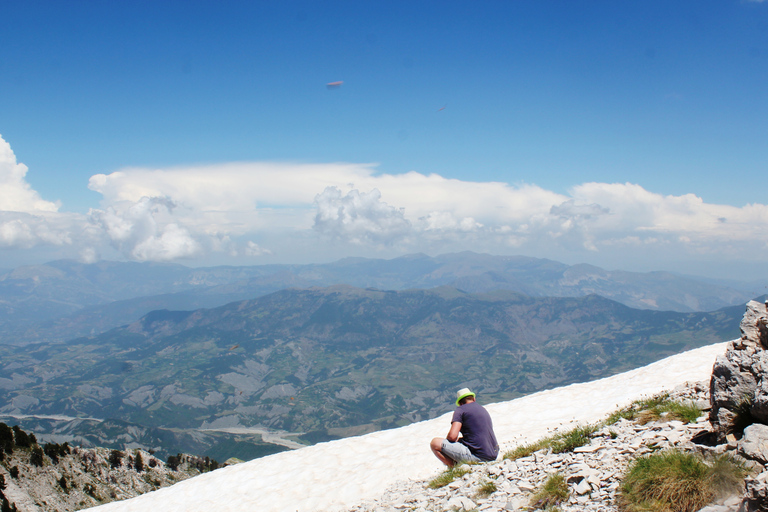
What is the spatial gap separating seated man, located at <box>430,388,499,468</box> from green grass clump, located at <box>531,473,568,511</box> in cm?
414

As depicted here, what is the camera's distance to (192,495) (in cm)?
2530

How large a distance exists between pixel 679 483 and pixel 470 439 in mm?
7403

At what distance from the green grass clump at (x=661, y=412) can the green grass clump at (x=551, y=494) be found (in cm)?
462

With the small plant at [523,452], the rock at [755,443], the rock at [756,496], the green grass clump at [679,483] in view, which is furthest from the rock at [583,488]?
the small plant at [523,452]

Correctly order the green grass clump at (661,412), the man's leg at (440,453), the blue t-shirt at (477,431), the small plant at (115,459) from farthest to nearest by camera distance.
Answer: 1. the small plant at (115,459)
2. the man's leg at (440,453)
3. the blue t-shirt at (477,431)
4. the green grass clump at (661,412)

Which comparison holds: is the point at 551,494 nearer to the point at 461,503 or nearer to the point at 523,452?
the point at 461,503

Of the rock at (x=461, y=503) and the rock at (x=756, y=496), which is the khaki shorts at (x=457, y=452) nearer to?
the rock at (x=461, y=503)

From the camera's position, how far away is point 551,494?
949cm

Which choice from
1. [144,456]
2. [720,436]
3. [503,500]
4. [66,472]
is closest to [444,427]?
[503,500]

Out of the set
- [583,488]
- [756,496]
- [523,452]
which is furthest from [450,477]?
[756,496]

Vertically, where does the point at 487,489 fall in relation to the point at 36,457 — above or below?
above

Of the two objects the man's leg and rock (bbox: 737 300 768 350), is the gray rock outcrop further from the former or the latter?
the man's leg

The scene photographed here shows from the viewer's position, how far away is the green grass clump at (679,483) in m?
7.32

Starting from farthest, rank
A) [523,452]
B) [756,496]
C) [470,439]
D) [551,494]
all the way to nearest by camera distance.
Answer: [470,439] < [523,452] < [551,494] < [756,496]
